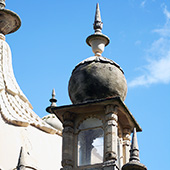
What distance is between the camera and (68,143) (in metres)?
15.9

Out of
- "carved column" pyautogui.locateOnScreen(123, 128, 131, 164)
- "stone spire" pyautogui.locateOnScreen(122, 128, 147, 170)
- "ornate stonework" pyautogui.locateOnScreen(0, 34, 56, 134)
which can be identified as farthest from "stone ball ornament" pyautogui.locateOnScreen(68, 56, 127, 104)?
"ornate stonework" pyautogui.locateOnScreen(0, 34, 56, 134)

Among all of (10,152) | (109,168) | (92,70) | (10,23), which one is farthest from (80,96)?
(10,23)

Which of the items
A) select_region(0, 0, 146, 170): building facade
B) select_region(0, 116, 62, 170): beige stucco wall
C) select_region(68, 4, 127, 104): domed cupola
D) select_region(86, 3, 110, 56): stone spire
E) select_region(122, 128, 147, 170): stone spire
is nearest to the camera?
select_region(122, 128, 147, 170): stone spire

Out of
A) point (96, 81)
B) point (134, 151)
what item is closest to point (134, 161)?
point (134, 151)

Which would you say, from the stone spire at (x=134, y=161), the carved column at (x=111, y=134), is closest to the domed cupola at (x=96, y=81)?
the carved column at (x=111, y=134)

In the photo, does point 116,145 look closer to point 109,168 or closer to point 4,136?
point 109,168

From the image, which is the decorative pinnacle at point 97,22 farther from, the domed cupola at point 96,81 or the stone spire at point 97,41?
the domed cupola at point 96,81

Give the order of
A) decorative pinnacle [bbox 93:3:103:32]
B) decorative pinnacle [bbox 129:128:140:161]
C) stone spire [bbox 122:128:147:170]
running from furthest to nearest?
decorative pinnacle [bbox 93:3:103:32] < decorative pinnacle [bbox 129:128:140:161] < stone spire [bbox 122:128:147:170]

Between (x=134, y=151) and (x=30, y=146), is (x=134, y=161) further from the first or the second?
(x=30, y=146)

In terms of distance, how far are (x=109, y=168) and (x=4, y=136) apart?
4.91 meters

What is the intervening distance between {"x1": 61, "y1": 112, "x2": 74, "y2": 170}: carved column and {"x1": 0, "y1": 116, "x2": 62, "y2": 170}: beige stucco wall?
2.92m

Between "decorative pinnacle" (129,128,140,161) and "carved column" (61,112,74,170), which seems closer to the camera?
"decorative pinnacle" (129,128,140,161)

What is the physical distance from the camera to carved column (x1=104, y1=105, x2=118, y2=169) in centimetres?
1526

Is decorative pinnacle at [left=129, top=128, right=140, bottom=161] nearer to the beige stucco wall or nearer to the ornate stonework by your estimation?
the beige stucco wall
